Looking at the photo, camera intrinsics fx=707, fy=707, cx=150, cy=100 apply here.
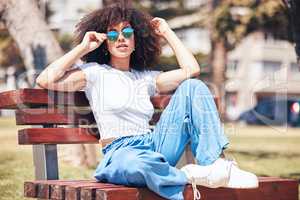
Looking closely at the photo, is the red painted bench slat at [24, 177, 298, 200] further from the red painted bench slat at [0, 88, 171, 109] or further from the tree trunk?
the tree trunk

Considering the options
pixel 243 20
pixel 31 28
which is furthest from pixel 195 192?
pixel 243 20

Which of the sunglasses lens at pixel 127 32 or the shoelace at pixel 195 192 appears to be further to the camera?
the sunglasses lens at pixel 127 32

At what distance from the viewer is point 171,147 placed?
13.7ft

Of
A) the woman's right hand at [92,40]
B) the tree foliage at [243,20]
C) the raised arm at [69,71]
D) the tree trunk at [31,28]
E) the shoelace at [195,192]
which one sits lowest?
the shoelace at [195,192]

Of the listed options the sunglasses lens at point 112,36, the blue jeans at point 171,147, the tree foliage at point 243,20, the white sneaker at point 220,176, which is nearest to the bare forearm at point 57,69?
the sunglasses lens at point 112,36

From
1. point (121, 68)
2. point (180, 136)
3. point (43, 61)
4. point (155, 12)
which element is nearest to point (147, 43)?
point (121, 68)

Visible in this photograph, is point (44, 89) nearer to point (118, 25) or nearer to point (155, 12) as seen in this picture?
point (118, 25)

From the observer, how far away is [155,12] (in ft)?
114

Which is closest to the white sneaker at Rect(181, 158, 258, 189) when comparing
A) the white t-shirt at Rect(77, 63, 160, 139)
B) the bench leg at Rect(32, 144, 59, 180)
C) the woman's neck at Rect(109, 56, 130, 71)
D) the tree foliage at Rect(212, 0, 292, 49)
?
the white t-shirt at Rect(77, 63, 160, 139)

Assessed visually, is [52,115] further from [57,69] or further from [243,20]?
[243,20]

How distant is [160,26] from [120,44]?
42cm

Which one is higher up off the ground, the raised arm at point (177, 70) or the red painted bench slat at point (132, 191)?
the raised arm at point (177, 70)

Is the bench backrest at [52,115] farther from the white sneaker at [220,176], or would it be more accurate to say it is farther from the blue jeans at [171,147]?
the white sneaker at [220,176]

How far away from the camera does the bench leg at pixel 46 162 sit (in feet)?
14.2
